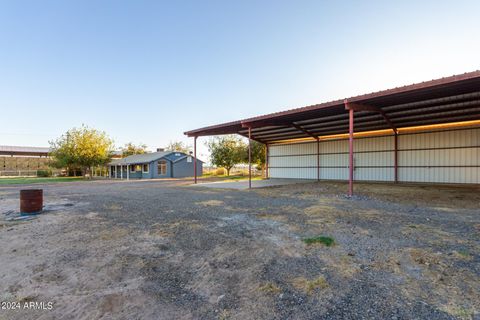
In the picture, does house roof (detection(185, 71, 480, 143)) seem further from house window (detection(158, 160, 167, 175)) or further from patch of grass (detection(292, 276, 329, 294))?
house window (detection(158, 160, 167, 175))

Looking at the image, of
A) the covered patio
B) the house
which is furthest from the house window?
the covered patio

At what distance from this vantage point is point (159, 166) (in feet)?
93.8

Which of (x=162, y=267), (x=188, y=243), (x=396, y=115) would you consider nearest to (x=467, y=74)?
(x=396, y=115)

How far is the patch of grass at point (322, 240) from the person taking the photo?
13.3 ft

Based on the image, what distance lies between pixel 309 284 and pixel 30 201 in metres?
8.67

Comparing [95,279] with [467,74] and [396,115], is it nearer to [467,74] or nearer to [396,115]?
[467,74]

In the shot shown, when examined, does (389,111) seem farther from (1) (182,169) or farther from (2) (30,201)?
(1) (182,169)

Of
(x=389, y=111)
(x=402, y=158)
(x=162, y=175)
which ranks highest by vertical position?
(x=389, y=111)

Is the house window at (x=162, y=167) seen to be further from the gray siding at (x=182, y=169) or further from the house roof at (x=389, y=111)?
the house roof at (x=389, y=111)

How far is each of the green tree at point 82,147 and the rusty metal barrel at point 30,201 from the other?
2144cm

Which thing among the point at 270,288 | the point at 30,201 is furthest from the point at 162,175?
the point at 270,288

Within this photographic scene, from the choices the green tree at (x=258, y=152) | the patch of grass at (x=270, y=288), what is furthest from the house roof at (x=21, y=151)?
the patch of grass at (x=270, y=288)

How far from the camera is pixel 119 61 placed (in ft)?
59.3

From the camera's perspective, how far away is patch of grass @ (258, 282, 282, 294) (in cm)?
255
